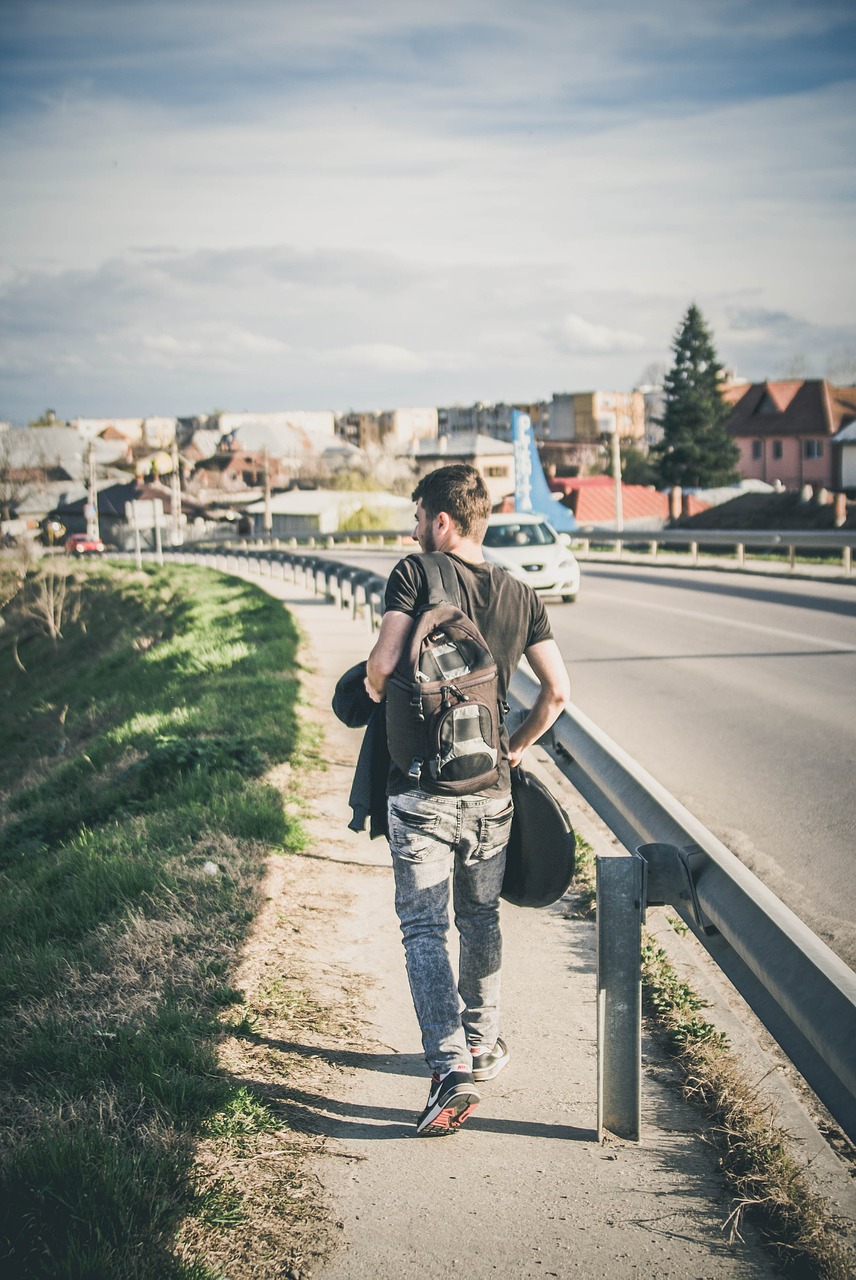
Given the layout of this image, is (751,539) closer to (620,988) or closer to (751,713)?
(751,713)

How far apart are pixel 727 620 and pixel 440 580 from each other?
1393 centimetres

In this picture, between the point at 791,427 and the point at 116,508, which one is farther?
the point at 116,508

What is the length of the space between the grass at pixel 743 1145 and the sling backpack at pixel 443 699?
116 centimetres

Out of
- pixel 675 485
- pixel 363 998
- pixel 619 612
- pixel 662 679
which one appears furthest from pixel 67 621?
pixel 675 485

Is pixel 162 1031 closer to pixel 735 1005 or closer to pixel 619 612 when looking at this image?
pixel 735 1005

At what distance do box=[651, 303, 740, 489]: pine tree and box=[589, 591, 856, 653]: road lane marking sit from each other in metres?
49.3

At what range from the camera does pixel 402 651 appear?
3.16 metres

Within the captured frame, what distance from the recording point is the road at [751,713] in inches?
227

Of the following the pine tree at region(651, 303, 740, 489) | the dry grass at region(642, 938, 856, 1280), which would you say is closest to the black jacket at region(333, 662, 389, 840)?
the dry grass at region(642, 938, 856, 1280)

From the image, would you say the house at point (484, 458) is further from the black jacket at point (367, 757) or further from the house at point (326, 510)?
the black jacket at point (367, 757)

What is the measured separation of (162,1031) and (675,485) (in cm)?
6884

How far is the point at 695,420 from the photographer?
68.1 m

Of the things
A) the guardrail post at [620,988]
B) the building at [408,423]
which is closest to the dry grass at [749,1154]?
the guardrail post at [620,988]

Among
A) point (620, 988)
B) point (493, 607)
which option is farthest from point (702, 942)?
point (493, 607)
